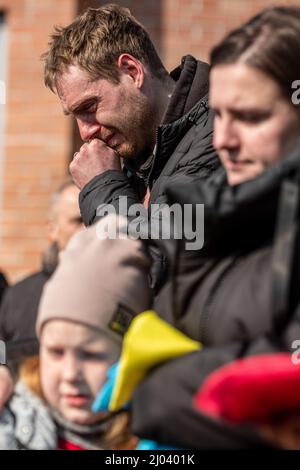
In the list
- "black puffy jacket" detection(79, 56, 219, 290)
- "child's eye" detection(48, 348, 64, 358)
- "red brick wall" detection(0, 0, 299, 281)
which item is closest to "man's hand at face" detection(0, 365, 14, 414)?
"black puffy jacket" detection(79, 56, 219, 290)

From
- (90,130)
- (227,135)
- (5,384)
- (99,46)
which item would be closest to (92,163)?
(90,130)

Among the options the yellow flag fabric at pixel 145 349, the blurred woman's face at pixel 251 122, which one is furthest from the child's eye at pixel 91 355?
the blurred woman's face at pixel 251 122

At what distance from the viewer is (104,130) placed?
3.55 meters

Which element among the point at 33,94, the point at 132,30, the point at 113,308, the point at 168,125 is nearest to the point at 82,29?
the point at 132,30

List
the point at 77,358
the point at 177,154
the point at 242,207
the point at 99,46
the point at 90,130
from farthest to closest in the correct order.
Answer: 1. the point at 99,46
2. the point at 90,130
3. the point at 177,154
4. the point at 77,358
5. the point at 242,207

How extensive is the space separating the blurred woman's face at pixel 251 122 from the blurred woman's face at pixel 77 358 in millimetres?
466

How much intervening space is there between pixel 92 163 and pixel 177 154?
26cm

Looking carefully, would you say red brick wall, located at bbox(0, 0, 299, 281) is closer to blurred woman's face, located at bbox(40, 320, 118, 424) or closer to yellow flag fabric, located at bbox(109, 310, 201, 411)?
blurred woman's face, located at bbox(40, 320, 118, 424)

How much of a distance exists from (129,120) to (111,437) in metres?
1.20

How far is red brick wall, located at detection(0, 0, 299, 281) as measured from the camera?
287 inches

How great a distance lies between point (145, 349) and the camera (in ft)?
7.23

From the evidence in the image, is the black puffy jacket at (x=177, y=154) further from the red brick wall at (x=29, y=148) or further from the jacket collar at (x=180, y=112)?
the red brick wall at (x=29, y=148)

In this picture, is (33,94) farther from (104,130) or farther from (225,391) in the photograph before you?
(225,391)

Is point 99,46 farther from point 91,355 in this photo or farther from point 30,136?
point 30,136
